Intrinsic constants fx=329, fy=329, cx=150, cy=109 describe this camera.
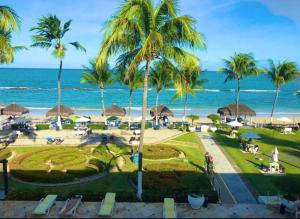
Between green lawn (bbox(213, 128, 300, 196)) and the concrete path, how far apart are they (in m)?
0.74

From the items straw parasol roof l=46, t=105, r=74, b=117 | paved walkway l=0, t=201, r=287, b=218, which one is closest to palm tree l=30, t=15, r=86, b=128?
straw parasol roof l=46, t=105, r=74, b=117

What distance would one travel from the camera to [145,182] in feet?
68.6

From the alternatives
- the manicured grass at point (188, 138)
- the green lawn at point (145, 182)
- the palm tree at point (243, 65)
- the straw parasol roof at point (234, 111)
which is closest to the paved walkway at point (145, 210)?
the green lawn at point (145, 182)

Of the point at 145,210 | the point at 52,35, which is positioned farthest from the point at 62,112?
the point at 145,210

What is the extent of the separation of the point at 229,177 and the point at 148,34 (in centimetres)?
1164

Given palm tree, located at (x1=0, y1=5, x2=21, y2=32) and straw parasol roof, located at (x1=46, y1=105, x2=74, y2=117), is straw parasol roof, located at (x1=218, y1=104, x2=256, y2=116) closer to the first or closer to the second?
straw parasol roof, located at (x1=46, y1=105, x2=74, y2=117)

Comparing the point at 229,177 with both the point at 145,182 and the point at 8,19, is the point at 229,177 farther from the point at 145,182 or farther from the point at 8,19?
the point at 8,19

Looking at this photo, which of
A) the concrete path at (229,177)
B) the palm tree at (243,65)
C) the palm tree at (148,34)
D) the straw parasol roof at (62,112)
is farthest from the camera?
the straw parasol roof at (62,112)

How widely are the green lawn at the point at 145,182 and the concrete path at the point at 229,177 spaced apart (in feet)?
4.01

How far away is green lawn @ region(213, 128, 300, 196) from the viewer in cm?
2053

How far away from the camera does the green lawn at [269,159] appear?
2053 cm

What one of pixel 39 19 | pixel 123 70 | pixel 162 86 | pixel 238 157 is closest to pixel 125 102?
pixel 162 86

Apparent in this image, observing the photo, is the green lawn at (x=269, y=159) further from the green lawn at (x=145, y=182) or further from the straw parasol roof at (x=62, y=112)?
the straw parasol roof at (x=62, y=112)

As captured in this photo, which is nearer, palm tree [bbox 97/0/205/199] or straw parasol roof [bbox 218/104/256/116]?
palm tree [bbox 97/0/205/199]
